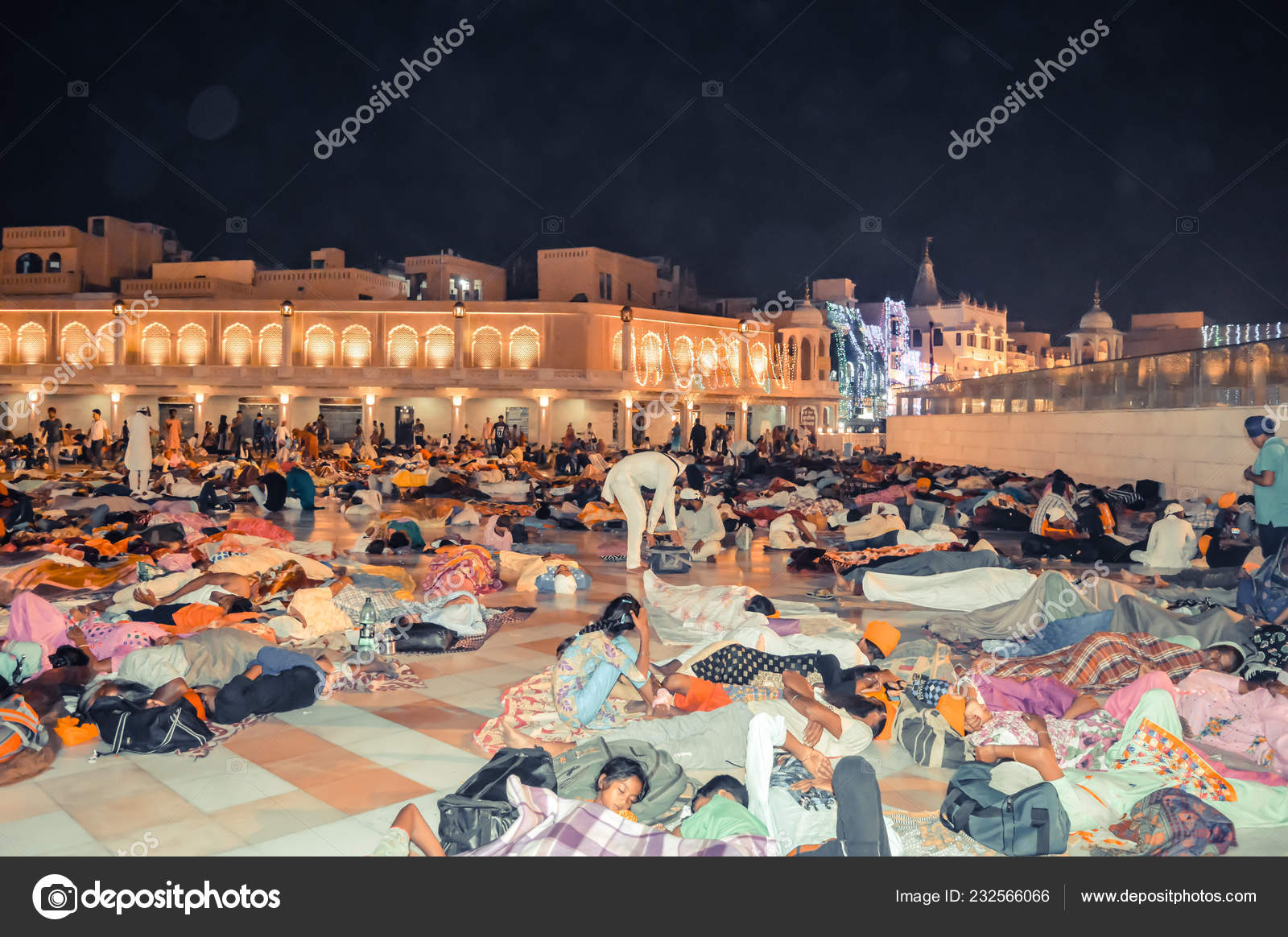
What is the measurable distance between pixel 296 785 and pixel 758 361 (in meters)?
44.6

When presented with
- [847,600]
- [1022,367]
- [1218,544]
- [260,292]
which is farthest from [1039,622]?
[1022,367]

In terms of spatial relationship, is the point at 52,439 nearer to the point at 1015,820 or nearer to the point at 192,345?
the point at 192,345

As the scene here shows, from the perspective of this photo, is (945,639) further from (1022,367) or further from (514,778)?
(1022,367)

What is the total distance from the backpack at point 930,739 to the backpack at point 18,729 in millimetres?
4118

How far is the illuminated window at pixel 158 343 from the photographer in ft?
130

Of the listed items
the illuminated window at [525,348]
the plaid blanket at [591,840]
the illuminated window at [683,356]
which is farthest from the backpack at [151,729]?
the illuminated window at [683,356]

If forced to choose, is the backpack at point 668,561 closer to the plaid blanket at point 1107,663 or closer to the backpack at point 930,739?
the plaid blanket at point 1107,663

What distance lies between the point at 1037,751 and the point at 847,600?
4541 millimetres

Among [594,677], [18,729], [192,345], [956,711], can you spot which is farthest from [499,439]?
[956,711]

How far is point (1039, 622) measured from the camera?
688 cm

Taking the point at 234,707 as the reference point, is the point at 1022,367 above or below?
above

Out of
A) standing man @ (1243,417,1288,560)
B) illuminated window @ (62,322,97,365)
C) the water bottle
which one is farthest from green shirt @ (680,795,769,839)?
illuminated window @ (62,322,97,365)

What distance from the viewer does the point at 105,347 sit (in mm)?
39312
